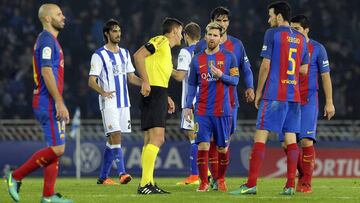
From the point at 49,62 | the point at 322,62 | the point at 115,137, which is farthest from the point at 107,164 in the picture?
the point at 49,62

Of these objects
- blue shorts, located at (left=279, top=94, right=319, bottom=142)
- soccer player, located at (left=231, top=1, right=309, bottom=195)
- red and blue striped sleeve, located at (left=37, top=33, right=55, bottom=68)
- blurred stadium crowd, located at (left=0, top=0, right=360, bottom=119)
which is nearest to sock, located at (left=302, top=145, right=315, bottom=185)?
blue shorts, located at (left=279, top=94, right=319, bottom=142)

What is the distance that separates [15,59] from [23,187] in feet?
37.7

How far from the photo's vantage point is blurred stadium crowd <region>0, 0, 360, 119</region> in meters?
24.6

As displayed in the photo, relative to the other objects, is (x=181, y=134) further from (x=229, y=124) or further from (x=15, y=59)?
(x=229, y=124)

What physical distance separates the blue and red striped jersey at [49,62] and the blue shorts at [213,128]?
2.45 meters

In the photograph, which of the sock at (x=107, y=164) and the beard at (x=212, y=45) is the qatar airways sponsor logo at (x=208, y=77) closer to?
the beard at (x=212, y=45)

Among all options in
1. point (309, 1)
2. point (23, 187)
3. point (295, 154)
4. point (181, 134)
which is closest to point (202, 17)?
point (309, 1)

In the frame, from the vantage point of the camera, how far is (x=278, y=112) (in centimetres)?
1194

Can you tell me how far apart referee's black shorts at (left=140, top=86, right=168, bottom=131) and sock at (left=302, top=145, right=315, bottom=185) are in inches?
74.0

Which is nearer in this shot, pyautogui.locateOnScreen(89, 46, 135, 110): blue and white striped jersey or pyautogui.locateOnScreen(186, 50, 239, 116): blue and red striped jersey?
pyautogui.locateOnScreen(186, 50, 239, 116): blue and red striped jersey

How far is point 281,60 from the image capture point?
39.2 feet

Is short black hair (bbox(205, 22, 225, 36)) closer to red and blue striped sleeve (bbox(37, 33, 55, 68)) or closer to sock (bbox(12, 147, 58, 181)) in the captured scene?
red and blue striped sleeve (bbox(37, 33, 55, 68))

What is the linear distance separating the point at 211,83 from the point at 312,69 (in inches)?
53.1

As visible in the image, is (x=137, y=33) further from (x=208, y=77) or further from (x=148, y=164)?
(x=148, y=164)
